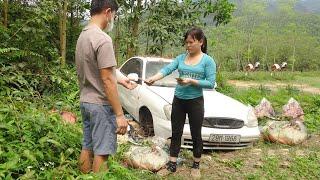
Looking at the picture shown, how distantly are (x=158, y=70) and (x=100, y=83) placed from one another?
399 centimetres

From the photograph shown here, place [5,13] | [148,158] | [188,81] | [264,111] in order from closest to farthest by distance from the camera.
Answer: [188,81] → [148,158] → [264,111] → [5,13]

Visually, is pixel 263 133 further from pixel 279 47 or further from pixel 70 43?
pixel 279 47

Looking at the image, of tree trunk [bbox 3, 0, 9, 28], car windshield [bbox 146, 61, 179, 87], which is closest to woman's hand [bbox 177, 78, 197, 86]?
car windshield [bbox 146, 61, 179, 87]

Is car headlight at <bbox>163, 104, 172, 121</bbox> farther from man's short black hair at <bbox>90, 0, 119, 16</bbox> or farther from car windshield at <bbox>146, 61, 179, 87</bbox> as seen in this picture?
man's short black hair at <bbox>90, 0, 119, 16</bbox>

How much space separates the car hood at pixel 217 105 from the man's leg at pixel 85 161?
8.10 feet

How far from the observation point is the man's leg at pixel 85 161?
3635mm

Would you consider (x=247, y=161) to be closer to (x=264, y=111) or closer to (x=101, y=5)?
(x=264, y=111)

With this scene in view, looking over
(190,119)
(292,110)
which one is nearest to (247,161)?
(190,119)

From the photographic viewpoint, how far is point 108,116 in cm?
335

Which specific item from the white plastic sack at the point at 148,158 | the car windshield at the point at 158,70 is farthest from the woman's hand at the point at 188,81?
the car windshield at the point at 158,70

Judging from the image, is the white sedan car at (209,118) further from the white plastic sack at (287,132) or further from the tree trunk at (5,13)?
the tree trunk at (5,13)

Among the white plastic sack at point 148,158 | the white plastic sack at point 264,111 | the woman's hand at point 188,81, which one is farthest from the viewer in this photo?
the white plastic sack at point 264,111

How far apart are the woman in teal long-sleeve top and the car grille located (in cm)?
100

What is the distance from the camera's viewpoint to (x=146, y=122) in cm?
655
